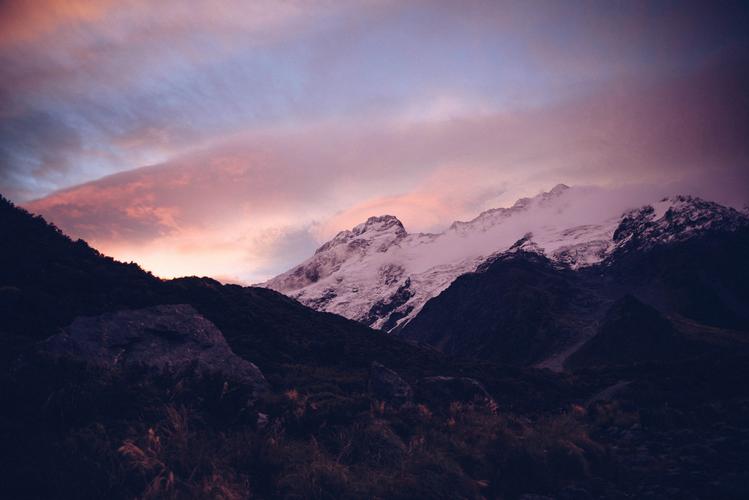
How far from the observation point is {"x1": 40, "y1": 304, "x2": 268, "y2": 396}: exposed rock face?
16359 millimetres

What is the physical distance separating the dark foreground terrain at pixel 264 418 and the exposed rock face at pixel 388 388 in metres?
0.08

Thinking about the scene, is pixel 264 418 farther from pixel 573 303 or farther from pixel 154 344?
pixel 573 303

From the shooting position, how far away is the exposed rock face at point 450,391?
20.4 m

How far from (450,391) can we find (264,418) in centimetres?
1125

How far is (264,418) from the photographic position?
12.1 metres

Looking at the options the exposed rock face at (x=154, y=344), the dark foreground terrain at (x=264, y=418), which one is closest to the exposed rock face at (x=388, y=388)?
the dark foreground terrain at (x=264, y=418)

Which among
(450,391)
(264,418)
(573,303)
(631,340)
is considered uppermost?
(573,303)

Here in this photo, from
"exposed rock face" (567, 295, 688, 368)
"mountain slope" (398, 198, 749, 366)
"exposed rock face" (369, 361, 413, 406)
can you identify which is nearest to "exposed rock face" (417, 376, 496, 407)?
"exposed rock face" (369, 361, 413, 406)

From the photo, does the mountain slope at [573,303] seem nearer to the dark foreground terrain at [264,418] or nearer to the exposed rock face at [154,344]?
the dark foreground terrain at [264,418]

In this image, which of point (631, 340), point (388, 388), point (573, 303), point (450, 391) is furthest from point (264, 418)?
point (573, 303)

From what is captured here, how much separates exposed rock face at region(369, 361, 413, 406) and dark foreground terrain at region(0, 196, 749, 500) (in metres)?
0.08

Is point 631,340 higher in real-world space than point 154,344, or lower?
lower

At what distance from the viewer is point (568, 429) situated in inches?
521

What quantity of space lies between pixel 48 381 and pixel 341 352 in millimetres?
21309
